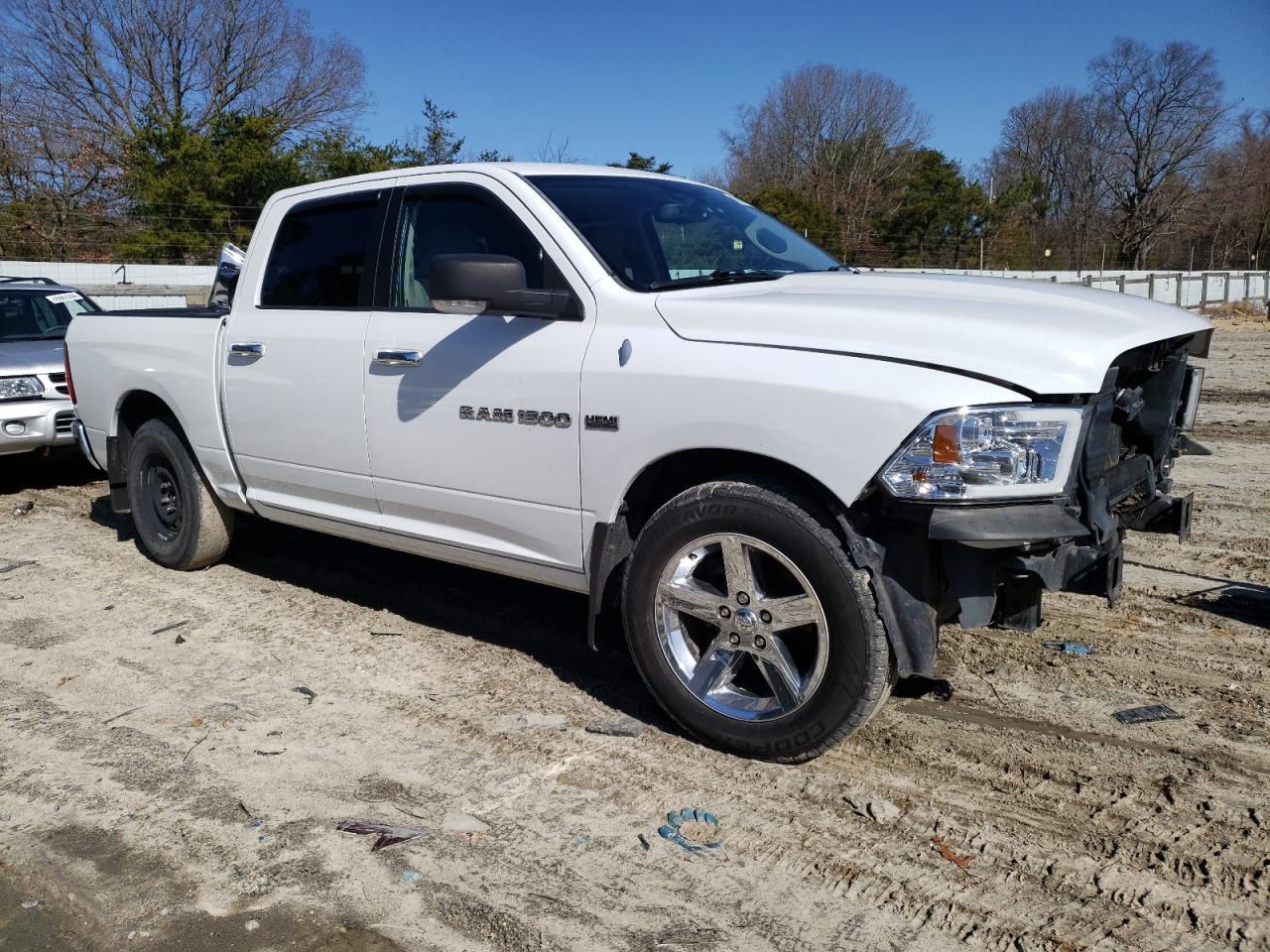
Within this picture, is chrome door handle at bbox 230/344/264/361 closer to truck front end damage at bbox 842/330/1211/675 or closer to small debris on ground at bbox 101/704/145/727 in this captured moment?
small debris on ground at bbox 101/704/145/727

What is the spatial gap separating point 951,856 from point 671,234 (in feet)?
8.39

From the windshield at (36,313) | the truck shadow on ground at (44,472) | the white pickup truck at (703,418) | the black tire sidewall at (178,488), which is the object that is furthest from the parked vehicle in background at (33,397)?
the white pickup truck at (703,418)

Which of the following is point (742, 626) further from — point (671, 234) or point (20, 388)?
point (20, 388)

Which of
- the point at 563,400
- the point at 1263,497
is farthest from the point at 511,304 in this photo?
the point at 1263,497

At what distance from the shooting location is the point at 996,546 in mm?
2969

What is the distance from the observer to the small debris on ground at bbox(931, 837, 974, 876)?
9.61ft

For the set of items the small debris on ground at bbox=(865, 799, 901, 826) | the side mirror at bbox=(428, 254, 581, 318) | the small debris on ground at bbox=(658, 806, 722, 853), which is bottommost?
the small debris on ground at bbox=(658, 806, 722, 853)

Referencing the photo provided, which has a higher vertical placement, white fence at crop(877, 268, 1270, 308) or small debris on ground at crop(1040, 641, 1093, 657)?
white fence at crop(877, 268, 1270, 308)

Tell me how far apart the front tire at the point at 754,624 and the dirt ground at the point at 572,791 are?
0.19 meters

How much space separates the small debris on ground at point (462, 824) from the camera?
3207 mm

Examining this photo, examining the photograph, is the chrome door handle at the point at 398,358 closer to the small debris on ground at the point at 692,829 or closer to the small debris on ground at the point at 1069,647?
the small debris on ground at the point at 692,829

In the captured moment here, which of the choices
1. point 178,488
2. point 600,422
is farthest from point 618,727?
point 178,488

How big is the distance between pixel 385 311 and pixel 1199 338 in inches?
124

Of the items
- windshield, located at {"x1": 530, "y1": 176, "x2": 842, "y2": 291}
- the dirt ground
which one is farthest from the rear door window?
the dirt ground
